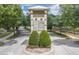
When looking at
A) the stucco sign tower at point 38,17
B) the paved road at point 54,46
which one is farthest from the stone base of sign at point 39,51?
the stucco sign tower at point 38,17

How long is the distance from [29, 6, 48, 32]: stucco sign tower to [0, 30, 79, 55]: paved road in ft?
0.61

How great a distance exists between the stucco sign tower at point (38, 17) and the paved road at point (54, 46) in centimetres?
19

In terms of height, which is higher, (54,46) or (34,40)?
(34,40)

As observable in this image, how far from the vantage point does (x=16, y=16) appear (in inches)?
178

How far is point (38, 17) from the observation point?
4449 millimetres

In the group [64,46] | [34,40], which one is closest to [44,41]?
[34,40]

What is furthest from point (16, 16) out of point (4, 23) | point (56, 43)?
point (56, 43)

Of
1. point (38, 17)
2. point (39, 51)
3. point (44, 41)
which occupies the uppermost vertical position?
point (38, 17)

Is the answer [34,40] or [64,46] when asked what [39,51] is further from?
[64,46]

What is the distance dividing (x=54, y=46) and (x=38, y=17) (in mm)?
574

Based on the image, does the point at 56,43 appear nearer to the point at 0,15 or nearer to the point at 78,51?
the point at 78,51

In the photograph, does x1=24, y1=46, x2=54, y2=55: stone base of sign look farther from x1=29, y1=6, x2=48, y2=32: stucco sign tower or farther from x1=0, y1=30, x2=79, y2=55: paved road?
x1=29, y1=6, x2=48, y2=32: stucco sign tower

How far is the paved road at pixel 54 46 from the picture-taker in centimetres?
447
